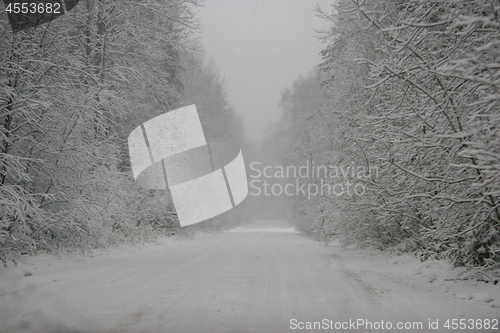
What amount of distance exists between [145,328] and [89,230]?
578cm

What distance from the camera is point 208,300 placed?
14.1ft

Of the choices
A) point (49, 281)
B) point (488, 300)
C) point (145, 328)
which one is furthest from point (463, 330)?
point (49, 281)

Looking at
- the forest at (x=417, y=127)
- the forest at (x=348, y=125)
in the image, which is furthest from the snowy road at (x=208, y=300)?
the forest at (x=417, y=127)

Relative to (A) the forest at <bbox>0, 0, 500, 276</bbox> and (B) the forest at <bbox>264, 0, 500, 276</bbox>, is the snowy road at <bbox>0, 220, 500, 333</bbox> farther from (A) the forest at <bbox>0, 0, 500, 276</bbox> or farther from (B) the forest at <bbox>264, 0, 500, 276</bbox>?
(B) the forest at <bbox>264, 0, 500, 276</bbox>

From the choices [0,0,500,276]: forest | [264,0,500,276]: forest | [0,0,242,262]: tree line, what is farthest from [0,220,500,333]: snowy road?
[264,0,500,276]: forest

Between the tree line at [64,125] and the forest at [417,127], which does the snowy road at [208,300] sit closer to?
the tree line at [64,125]

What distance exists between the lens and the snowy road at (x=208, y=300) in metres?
3.50

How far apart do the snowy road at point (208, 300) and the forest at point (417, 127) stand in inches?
56.2

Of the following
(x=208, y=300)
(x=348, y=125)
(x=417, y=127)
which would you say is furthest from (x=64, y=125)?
(x=348, y=125)

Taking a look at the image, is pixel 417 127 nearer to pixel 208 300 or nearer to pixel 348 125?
pixel 208 300

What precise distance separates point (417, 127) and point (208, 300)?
4252 millimetres

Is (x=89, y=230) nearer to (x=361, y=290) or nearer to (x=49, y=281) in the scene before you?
(x=49, y=281)

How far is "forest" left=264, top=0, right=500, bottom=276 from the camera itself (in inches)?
154

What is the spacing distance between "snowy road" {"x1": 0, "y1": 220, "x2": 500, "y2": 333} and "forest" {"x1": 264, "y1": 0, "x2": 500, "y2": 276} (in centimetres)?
143
